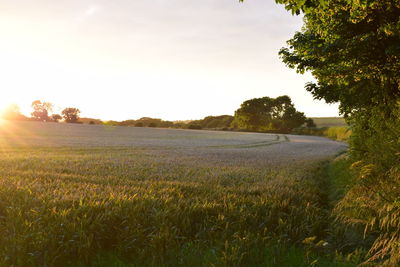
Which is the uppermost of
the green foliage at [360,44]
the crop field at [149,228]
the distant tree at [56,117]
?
the green foliage at [360,44]

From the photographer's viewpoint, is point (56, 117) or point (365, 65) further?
point (56, 117)

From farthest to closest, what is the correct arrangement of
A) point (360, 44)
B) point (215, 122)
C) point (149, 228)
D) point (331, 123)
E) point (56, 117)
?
point (215, 122), point (331, 123), point (56, 117), point (360, 44), point (149, 228)

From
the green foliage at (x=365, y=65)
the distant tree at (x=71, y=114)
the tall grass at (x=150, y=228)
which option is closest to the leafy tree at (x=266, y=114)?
the distant tree at (x=71, y=114)

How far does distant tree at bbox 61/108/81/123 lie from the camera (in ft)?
272

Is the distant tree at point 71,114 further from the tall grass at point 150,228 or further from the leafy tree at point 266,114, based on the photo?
the tall grass at point 150,228

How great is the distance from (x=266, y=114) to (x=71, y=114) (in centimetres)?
6383

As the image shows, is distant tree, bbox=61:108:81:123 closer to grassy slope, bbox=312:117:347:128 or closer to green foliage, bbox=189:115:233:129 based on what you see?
green foliage, bbox=189:115:233:129

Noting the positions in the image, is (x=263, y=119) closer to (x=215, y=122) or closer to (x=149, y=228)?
(x=215, y=122)

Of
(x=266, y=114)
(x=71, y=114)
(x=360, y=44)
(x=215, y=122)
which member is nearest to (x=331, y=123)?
(x=266, y=114)

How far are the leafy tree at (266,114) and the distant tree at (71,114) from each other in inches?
2089

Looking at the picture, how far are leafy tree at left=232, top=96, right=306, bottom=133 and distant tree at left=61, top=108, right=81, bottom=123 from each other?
2089 inches

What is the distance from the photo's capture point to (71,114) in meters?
84.1

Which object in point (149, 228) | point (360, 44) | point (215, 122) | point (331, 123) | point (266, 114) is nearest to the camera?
point (149, 228)

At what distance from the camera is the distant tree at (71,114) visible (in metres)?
82.9
